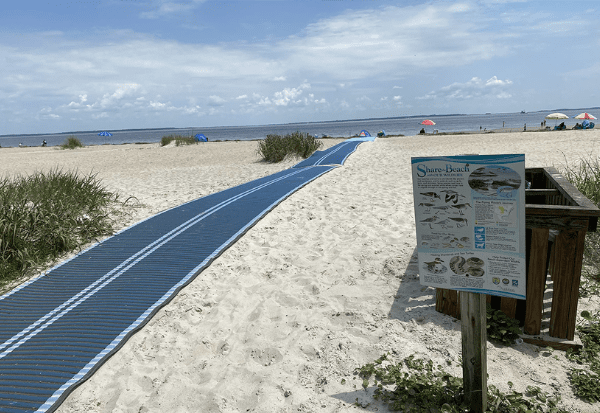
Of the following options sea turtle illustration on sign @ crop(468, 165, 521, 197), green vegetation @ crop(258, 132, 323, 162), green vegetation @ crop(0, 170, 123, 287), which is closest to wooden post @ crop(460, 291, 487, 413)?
sea turtle illustration on sign @ crop(468, 165, 521, 197)

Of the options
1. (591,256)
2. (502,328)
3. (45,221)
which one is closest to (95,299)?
(45,221)

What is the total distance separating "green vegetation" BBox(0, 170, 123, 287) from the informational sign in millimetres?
4814

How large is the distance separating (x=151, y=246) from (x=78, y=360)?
2.48 meters

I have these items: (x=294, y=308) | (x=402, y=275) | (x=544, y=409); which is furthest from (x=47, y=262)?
(x=544, y=409)

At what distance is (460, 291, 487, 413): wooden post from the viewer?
2.43m

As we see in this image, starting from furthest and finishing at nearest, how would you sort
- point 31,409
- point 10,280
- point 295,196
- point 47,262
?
point 295,196
point 47,262
point 10,280
point 31,409

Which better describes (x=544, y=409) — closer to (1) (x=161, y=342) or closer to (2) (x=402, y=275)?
(2) (x=402, y=275)

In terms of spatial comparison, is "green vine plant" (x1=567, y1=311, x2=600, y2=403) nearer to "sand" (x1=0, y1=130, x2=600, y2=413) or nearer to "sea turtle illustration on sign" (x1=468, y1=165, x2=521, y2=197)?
"sand" (x1=0, y1=130, x2=600, y2=413)

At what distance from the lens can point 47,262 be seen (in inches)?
211

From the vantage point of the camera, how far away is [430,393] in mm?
2637

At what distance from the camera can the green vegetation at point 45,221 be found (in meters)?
5.18

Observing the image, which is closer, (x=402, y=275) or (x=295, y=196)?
(x=402, y=275)

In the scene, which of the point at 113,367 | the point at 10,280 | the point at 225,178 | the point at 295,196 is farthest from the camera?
the point at 225,178

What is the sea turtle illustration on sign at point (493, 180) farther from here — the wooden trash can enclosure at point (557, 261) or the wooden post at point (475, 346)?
the wooden trash can enclosure at point (557, 261)
